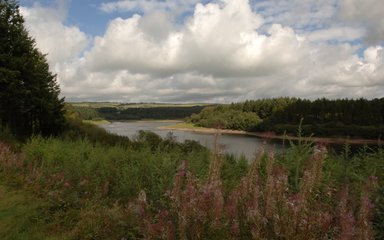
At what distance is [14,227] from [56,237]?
3.80ft

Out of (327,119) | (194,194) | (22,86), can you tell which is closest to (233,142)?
(22,86)

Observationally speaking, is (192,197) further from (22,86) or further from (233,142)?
(233,142)

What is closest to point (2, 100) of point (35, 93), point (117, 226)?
point (35, 93)

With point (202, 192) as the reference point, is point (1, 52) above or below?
above

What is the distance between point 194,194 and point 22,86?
2760 centimetres

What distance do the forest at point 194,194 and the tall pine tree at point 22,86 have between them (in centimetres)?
1447

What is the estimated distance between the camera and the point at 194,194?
3.83 m

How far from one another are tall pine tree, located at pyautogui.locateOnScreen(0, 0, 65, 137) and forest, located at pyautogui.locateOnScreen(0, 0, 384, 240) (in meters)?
14.5

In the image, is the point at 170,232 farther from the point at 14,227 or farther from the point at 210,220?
the point at 14,227

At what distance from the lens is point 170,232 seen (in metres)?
3.85

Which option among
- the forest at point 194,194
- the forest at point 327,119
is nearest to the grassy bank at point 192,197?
the forest at point 194,194

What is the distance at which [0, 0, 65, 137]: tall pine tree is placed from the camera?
1065 inches

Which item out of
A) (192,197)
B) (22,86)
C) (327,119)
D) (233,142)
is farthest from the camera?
(327,119)

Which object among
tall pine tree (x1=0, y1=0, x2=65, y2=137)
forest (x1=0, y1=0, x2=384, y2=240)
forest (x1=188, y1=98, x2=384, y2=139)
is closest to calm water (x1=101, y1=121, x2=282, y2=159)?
forest (x1=0, y1=0, x2=384, y2=240)
